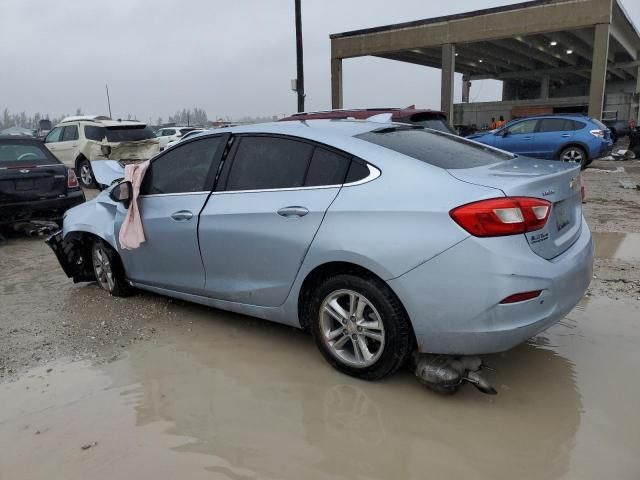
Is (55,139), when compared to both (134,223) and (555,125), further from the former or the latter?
(555,125)

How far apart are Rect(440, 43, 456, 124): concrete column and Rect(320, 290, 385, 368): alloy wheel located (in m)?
22.4

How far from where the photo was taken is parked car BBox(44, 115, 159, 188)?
13492 millimetres

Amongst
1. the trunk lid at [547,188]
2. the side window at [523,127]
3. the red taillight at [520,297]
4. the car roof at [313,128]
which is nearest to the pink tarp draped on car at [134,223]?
the car roof at [313,128]

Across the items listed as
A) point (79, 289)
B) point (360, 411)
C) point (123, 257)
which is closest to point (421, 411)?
point (360, 411)

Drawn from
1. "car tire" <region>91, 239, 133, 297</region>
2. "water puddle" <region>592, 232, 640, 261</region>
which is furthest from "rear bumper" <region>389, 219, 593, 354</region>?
"water puddle" <region>592, 232, 640, 261</region>

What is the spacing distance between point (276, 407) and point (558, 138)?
13.1 m

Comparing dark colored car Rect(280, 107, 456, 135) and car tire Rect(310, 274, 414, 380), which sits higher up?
dark colored car Rect(280, 107, 456, 135)

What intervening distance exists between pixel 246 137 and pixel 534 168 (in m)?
1.93

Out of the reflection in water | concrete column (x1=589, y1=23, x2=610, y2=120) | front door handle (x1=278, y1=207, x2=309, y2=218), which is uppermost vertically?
concrete column (x1=589, y1=23, x2=610, y2=120)

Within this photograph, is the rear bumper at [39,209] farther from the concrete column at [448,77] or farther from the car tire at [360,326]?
the concrete column at [448,77]

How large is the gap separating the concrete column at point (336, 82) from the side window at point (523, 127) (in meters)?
14.3

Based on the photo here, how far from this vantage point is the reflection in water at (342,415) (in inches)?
99.9

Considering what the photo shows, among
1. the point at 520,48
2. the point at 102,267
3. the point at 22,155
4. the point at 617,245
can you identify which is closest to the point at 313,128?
the point at 102,267

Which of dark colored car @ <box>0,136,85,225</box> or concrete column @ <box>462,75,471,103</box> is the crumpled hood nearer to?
dark colored car @ <box>0,136,85,225</box>
